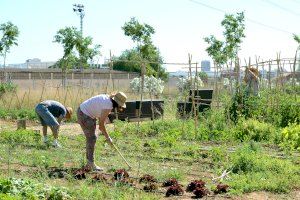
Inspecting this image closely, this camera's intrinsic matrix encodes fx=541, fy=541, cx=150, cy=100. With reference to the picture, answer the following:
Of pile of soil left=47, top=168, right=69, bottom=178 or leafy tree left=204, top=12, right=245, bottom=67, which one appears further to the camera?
leafy tree left=204, top=12, right=245, bottom=67

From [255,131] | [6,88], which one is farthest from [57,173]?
[6,88]

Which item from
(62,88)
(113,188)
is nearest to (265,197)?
(113,188)

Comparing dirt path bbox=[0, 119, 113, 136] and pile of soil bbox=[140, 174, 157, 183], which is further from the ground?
pile of soil bbox=[140, 174, 157, 183]

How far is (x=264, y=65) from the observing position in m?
15.5

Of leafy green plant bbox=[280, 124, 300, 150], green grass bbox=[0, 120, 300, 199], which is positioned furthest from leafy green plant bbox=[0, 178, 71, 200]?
leafy green plant bbox=[280, 124, 300, 150]

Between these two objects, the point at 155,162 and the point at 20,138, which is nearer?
the point at 155,162

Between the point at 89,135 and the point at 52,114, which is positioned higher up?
the point at 52,114

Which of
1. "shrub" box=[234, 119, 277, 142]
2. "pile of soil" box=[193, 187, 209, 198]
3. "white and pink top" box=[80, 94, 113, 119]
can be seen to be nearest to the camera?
"pile of soil" box=[193, 187, 209, 198]

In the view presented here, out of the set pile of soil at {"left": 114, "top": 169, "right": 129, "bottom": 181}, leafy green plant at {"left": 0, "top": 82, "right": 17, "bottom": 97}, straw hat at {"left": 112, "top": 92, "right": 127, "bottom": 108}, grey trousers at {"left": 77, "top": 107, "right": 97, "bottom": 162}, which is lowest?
pile of soil at {"left": 114, "top": 169, "right": 129, "bottom": 181}

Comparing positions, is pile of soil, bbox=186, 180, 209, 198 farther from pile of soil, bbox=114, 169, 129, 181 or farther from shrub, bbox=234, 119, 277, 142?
shrub, bbox=234, 119, 277, 142

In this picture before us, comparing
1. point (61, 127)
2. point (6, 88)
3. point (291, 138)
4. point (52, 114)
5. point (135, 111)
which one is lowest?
point (61, 127)

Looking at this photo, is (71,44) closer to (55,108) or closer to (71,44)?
(71,44)

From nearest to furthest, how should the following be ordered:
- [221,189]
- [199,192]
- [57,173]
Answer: [199,192] < [221,189] < [57,173]

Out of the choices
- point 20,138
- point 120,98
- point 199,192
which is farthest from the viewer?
point 20,138
